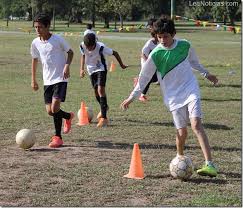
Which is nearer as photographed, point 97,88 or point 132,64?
point 97,88

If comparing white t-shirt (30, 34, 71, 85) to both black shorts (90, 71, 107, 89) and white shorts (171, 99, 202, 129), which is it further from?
white shorts (171, 99, 202, 129)

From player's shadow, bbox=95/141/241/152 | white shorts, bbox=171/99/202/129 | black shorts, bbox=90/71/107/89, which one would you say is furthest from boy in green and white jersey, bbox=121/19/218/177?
black shorts, bbox=90/71/107/89

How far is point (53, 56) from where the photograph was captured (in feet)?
26.6

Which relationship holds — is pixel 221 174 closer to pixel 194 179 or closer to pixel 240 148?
pixel 194 179

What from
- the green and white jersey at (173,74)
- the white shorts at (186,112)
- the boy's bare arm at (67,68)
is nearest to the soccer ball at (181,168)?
the white shorts at (186,112)

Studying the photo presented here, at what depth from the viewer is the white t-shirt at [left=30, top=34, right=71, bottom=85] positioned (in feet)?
26.6

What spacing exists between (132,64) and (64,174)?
56.4ft

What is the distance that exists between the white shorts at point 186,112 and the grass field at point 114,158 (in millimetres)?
669

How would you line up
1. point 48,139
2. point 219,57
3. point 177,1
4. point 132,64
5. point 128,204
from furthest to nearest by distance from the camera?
point 177,1 < point 219,57 < point 132,64 < point 48,139 < point 128,204

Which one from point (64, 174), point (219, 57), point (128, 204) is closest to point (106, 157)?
→ point (64, 174)

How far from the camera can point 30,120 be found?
10211 millimetres

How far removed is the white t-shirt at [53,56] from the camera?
319 inches

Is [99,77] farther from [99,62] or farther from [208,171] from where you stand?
[208,171]

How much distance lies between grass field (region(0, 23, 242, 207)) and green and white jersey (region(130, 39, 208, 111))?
3.11 ft
